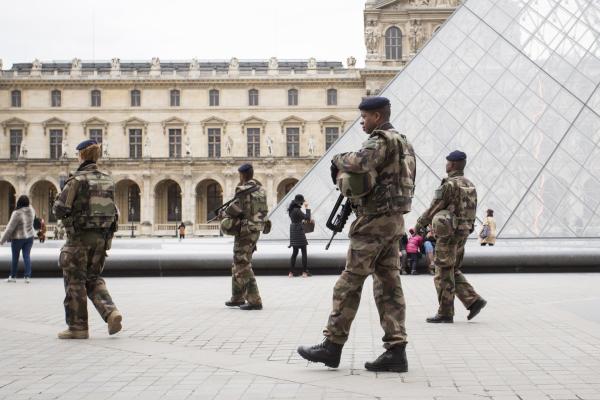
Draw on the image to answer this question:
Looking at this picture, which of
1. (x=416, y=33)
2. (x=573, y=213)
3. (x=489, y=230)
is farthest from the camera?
(x=416, y=33)

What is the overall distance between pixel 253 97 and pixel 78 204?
4342 cm

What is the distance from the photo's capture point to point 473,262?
11.6 metres

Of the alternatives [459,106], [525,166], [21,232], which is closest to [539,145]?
[525,166]

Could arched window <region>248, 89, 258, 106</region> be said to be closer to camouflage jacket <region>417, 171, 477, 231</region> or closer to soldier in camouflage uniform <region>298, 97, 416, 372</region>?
camouflage jacket <region>417, 171, 477, 231</region>

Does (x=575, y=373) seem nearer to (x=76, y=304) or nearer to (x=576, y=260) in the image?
(x=76, y=304)

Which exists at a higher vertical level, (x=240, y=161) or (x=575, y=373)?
(x=240, y=161)

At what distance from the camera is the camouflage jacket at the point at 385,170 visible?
13.2 ft

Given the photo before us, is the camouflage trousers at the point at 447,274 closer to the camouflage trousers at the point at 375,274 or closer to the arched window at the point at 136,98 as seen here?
the camouflage trousers at the point at 375,274

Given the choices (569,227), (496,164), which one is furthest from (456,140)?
(569,227)

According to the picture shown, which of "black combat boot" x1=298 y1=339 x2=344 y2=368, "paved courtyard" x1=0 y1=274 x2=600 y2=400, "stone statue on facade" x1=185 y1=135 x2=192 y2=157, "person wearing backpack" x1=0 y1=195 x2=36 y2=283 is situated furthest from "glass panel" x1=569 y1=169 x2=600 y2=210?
"stone statue on facade" x1=185 y1=135 x2=192 y2=157

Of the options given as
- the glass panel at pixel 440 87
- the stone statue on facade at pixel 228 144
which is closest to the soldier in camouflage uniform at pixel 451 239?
the glass panel at pixel 440 87

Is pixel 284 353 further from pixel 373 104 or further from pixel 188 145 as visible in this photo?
pixel 188 145

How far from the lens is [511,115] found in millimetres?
13914

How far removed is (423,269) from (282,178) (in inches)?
1295
